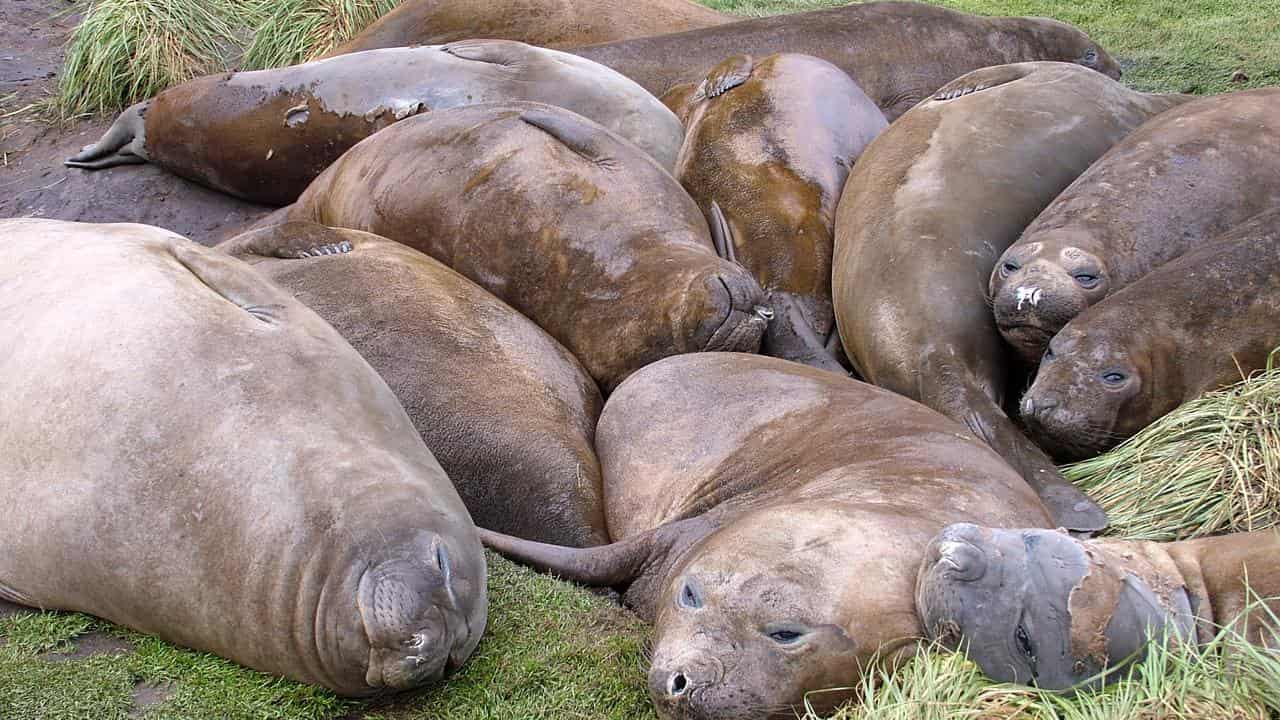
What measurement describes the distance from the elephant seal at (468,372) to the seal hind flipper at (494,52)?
190 centimetres

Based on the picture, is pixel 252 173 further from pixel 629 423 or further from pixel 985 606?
pixel 985 606

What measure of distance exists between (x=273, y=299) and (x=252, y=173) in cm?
345

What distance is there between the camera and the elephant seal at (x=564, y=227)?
497 cm

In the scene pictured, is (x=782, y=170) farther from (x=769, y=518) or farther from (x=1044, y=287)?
(x=769, y=518)

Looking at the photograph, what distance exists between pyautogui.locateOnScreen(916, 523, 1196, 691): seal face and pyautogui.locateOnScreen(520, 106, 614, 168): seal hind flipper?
297 centimetres

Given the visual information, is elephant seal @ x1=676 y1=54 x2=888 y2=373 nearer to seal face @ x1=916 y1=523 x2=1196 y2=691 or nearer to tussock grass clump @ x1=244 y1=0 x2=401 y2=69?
seal face @ x1=916 y1=523 x2=1196 y2=691

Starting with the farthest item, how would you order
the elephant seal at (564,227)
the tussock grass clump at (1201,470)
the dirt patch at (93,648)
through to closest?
the elephant seal at (564,227) → the tussock grass clump at (1201,470) → the dirt patch at (93,648)

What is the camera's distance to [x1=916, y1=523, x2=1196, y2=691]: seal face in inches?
114

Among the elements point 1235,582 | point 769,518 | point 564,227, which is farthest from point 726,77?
point 1235,582

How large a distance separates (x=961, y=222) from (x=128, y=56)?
5.98 meters

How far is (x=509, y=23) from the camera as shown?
8.37m

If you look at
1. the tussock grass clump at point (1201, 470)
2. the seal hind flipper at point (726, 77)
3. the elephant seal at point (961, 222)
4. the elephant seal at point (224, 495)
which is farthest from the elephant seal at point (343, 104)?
the elephant seal at point (224, 495)

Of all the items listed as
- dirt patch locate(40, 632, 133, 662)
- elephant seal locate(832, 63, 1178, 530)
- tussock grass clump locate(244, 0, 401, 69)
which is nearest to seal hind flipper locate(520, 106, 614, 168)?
elephant seal locate(832, 63, 1178, 530)

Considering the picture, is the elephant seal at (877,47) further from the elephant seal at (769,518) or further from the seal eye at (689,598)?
the seal eye at (689,598)
